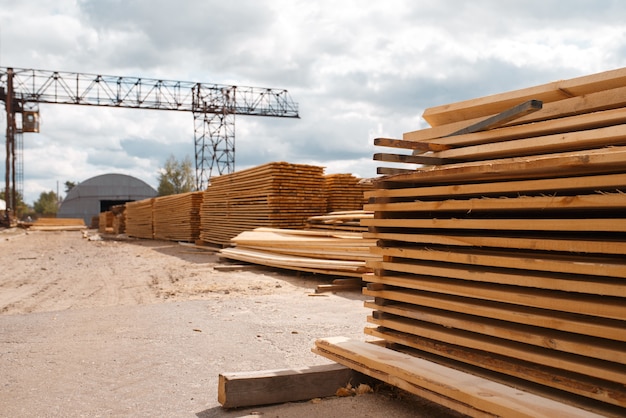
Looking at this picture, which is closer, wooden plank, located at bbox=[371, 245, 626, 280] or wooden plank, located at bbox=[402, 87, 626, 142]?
wooden plank, located at bbox=[371, 245, 626, 280]

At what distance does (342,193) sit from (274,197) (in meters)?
2.46

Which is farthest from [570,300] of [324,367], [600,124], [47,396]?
[47,396]

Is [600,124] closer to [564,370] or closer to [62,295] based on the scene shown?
Result: [564,370]

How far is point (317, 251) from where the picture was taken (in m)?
9.80

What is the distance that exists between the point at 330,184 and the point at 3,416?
1244 centimetres

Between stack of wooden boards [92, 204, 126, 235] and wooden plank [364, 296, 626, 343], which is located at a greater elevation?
stack of wooden boards [92, 204, 126, 235]

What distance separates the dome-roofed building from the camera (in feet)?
199

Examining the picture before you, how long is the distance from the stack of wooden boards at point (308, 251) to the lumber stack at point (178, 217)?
27.4 feet

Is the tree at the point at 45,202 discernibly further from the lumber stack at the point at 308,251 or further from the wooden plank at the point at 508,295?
the wooden plank at the point at 508,295

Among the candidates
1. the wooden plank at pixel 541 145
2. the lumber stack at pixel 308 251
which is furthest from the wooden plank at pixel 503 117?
the lumber stack at pixel 308 251

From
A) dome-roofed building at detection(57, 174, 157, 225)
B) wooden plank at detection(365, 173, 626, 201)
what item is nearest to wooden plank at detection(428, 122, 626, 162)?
wooden plank at detection(365, 173, 626, 201)

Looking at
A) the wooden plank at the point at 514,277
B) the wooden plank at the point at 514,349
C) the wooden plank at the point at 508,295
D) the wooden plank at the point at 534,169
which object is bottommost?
the wooden plank at the point at 514,349

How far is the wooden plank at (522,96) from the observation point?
354 centimetres

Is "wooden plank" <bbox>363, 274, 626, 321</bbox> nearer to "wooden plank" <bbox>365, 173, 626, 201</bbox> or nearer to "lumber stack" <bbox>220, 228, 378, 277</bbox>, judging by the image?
"wooden plank" <bbox>365, 173, 626, 201</bbox>
